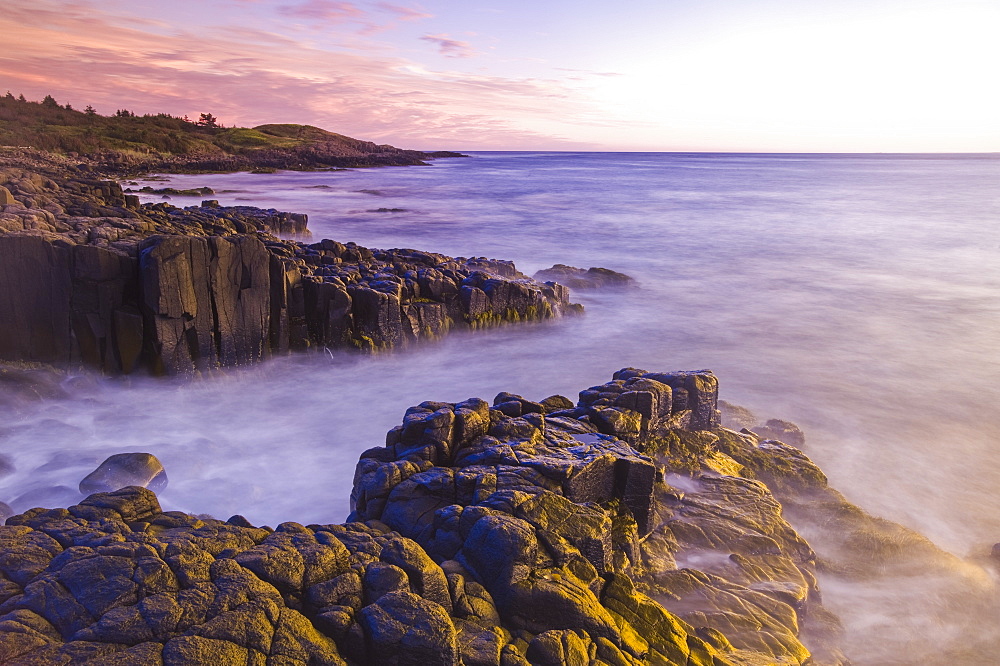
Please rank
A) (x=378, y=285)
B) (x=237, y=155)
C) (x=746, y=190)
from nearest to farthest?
(x=378, y=285), (x=746, y=190), (x=237, y=155)

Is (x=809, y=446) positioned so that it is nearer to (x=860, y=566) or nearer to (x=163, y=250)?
(x=860, y=566)

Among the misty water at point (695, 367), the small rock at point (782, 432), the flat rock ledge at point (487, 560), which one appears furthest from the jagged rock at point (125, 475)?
the small rock at point (782, 432)

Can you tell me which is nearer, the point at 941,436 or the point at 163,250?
the point at 163,250

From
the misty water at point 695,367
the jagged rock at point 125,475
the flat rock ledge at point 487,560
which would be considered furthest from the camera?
the misty water at point 695,367

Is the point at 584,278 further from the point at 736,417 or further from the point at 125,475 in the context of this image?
the point at 125,475

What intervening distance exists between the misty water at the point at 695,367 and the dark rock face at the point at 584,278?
63 cm

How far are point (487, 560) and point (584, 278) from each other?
1707 centimetres

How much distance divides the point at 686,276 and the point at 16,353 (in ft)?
68.2

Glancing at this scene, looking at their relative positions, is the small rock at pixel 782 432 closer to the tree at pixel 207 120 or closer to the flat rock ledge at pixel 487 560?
the flat rock ledge at pixel 487 560

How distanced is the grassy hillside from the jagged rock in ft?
172

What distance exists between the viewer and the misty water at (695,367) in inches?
334

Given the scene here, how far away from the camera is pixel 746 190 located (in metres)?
67.1

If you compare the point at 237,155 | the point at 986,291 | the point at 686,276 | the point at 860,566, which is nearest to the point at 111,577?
the point at 860,566

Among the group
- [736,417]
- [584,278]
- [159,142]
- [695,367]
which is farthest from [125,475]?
[159,142]
